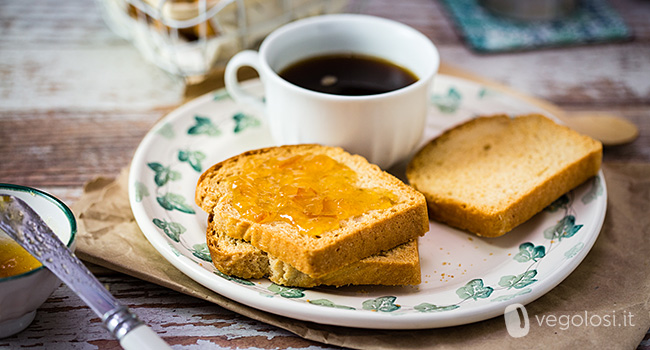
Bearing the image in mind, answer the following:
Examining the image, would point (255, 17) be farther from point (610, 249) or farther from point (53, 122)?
point (610, 249)

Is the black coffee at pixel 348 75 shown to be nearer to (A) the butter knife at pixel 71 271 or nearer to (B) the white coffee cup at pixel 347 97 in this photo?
(B) the white coffee cup at pixel 347 97

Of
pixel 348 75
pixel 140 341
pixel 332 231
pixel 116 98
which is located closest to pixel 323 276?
pixel 332 231

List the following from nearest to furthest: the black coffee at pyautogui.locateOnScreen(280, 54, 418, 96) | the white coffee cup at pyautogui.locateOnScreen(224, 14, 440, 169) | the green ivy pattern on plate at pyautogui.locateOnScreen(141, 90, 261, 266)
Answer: the green ivy pattern on plate at pyautogui.locateOnScreen(141, 90, 261, 266) → the white coffee cup at pyautogui.locateOnScreen(224, 14, 440, 169) → the black coffee at pyautogui.locateOnScreen(280, 54, 418, 96)

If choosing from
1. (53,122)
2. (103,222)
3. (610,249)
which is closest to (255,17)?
(53,122)

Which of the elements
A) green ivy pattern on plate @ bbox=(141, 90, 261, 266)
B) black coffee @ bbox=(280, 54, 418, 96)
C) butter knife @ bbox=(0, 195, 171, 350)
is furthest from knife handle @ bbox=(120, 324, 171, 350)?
black coffee @ bbox=(280, 54, 418, 96)

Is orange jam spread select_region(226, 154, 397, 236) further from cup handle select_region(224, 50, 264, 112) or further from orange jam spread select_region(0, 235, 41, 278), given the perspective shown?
orange jam spread select_region(0, 235, 41, 278)

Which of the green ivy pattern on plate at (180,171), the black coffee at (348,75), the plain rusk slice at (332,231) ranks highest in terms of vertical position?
the black coffee at (348,75)

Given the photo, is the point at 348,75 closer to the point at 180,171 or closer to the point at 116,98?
the point at 180,171

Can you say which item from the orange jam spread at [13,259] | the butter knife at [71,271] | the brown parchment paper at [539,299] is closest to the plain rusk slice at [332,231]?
the brown parchment paper at [539,299]
